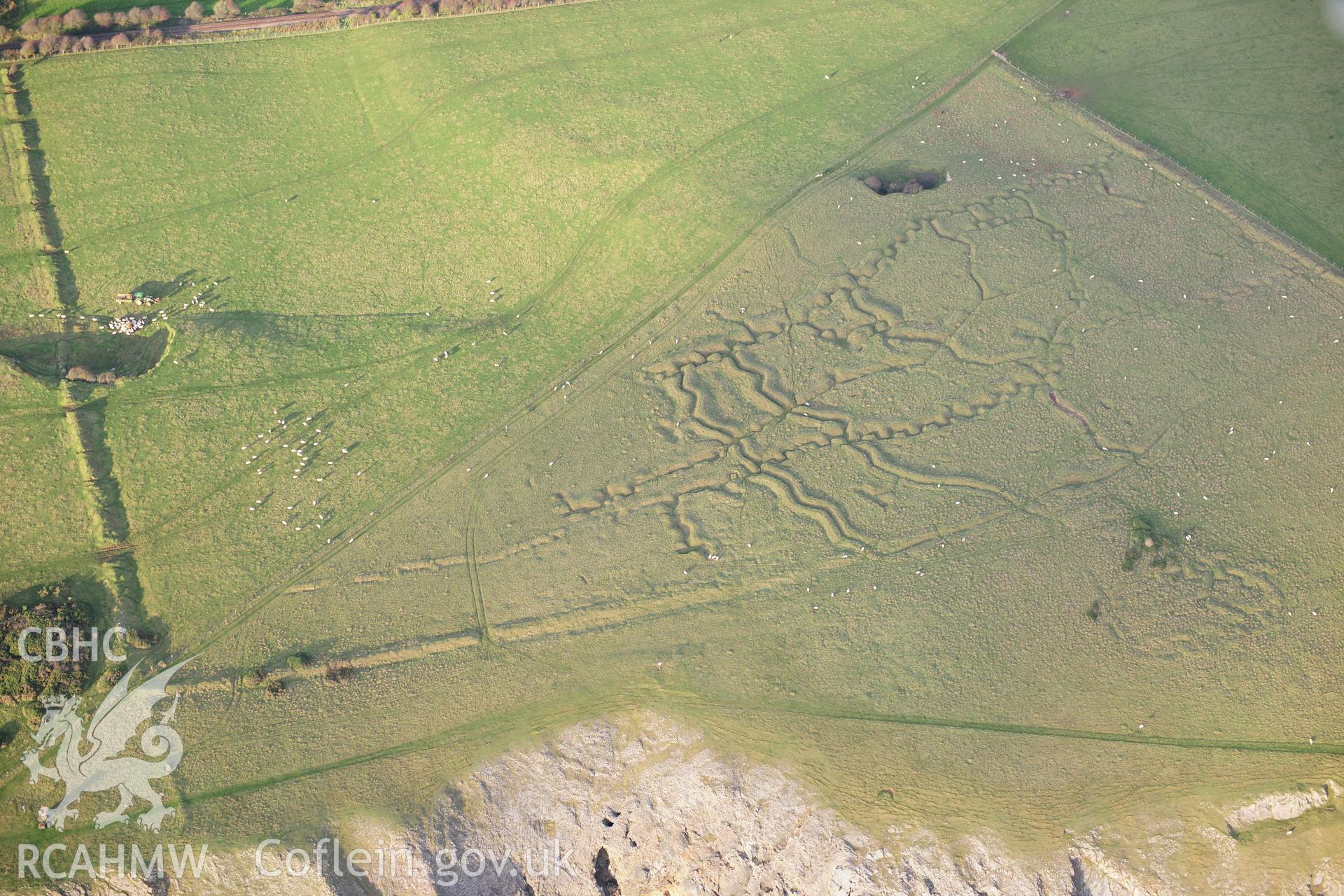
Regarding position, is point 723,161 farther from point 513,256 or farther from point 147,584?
point 147,584

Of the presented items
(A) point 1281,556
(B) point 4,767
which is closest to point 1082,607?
(A) point 1281,556

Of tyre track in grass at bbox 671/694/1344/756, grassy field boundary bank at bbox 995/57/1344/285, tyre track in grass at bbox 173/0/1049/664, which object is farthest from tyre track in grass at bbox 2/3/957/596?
tyre track in grass at bbox 671/694/1344/756

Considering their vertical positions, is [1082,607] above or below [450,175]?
below

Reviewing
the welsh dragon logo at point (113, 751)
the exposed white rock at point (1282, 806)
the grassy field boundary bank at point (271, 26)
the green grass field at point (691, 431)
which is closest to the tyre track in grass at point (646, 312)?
the green grass field at point (691, 431)

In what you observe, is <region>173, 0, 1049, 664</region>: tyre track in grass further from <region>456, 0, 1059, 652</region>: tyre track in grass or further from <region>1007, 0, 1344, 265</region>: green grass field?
<region>1007, 0, 1344, 265</region>: green grass field

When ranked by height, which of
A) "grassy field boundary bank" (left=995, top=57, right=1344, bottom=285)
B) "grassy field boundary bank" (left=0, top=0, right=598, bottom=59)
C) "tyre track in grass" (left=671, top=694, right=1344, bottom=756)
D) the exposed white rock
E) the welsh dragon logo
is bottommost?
the exposed white rock

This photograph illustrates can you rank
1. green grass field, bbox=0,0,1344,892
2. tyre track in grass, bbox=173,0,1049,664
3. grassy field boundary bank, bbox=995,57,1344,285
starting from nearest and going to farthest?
green grass field, bbox=0,0,1344,892
tyre track in grass, bbox=173,0,1049,664
grassy field boundary bank, bbox=995,57,1344,285

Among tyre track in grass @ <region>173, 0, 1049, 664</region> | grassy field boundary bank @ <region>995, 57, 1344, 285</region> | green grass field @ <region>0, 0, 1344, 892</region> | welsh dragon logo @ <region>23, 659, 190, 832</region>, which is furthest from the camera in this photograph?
grassy field boundary bank @ <region>995, 57, 1344, 285</region>

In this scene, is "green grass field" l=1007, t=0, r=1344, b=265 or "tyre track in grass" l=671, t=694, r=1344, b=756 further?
"green grass field" l=1007, t=0, r=1344, b=265
